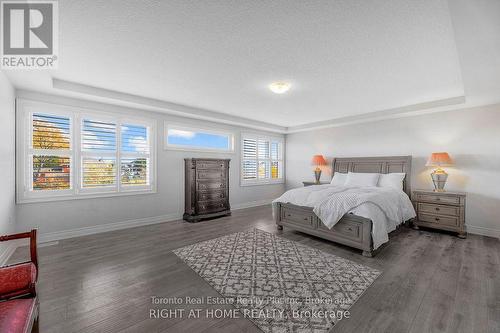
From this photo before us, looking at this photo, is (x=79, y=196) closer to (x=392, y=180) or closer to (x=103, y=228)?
(x=103, y=228)

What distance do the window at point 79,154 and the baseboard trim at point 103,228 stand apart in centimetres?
Result: 59

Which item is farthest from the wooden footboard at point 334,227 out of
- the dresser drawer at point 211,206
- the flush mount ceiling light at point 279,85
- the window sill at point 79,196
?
the window sill at point 79,196

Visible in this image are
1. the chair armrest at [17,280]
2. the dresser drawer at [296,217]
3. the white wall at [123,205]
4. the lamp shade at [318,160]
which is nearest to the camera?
the chair armrest at [17,280]

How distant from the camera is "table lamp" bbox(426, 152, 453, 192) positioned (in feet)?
13.3

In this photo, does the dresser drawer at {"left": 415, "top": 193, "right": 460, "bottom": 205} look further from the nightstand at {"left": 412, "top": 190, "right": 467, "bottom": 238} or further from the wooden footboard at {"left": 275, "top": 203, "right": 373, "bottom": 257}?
the wooden footboard at {"left": 275, "top": 203, "right": 373, "bottom": 257}

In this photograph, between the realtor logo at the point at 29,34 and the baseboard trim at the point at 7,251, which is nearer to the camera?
the realtor logo at the point at 29,34

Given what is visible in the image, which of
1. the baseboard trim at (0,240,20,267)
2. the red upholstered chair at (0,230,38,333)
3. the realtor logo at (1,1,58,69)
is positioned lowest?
the baseboard trim at (0,240,20,267)

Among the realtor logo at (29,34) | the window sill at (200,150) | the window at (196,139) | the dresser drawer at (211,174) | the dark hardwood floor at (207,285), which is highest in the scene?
the realtor logo at (29,34)

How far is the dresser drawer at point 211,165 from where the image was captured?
4965 mm

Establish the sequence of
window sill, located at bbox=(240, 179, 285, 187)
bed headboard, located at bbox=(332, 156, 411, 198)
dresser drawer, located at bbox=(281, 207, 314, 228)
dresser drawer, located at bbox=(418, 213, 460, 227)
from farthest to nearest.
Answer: window sill, located at bbox=(240, 179, 285, 187) < bed headboard, located at bbox=(332, 156, 411, 198) < dresser drawer, located at bbox=(418, 213, 460, 227) < dresser drawer, located at bbox=(281, 207, 314, 228)

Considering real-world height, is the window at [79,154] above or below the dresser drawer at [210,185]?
above

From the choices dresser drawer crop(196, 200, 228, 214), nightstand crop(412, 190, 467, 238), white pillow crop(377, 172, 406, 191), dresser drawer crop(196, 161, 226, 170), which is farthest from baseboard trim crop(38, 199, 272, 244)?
nightstand crop(412, 190, 467, 238)

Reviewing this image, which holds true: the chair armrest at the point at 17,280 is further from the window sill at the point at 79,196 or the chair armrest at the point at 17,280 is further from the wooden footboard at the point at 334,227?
the wooden footboard at the point at 334,227

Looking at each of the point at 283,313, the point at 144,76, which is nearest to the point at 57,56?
the point at 144,76
